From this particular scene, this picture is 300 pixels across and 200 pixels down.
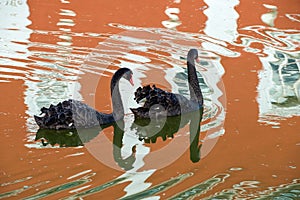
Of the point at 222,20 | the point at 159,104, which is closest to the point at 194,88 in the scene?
the point at 159,104

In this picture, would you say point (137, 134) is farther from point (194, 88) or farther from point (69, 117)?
point (194, 88)

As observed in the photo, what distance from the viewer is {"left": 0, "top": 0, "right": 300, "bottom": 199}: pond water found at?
425 centimetres

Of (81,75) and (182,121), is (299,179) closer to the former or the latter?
(182,121)

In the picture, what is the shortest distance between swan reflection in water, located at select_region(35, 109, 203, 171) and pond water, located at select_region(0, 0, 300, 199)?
0.04 ft

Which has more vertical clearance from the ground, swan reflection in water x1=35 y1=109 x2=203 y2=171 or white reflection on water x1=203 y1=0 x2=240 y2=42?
white reflection on water x1=203 y1=0 x2=240 y2=42

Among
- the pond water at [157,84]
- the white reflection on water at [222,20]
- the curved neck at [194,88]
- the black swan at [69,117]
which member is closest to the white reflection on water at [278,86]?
the pond water at [157,84]

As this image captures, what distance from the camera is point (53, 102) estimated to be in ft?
18.3

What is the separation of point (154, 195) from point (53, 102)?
181 centimetres

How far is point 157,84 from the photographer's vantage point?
6234 millimetres

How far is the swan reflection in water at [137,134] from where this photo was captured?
4789 mm

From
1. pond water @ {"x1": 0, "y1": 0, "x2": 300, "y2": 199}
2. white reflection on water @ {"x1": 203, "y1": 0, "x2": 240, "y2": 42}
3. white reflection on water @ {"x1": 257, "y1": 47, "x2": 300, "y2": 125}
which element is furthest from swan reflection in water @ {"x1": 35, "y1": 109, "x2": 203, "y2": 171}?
white reflection on water @ {"x1": 203, "y1": 0, "x2": 240, "y2": 42}

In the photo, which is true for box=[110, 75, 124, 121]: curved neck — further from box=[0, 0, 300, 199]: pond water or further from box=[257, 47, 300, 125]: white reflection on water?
box=[257, 47, 300, 125]: white reflection on water

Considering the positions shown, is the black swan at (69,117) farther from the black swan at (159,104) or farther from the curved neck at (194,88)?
the curved neck at (194,88)

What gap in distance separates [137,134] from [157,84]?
1091 mm
